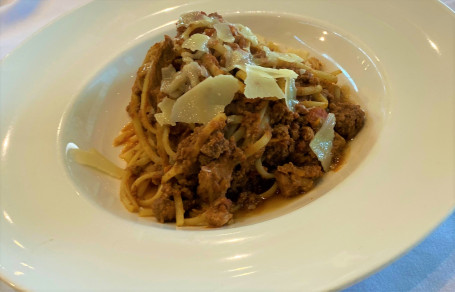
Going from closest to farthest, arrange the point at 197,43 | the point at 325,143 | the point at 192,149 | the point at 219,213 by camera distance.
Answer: the point at 219,213 < the point at 192,149 < the point at 325,143 < the point at 197,43

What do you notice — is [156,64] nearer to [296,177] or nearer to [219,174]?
[219,174]

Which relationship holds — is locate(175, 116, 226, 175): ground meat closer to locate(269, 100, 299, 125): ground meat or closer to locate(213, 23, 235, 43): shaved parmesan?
locate(269, 100, 299, 125): ground meat

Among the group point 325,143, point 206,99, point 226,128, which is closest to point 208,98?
point 206,99

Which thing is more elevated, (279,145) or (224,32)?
(224,32)

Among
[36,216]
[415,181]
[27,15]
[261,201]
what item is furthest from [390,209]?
[27,15]

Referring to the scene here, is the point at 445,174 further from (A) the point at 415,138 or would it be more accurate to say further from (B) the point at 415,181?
(A) the point at 415,138

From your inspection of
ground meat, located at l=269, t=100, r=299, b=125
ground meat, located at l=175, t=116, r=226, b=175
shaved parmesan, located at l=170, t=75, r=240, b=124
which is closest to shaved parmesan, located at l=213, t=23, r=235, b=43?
shaved parmesan, located at l=170, t=75, r=240, b=124

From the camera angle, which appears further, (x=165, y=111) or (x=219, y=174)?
(x=165, y=111)
